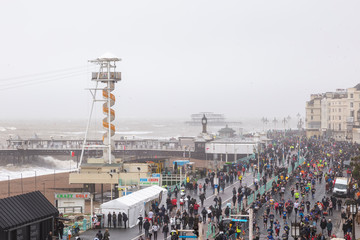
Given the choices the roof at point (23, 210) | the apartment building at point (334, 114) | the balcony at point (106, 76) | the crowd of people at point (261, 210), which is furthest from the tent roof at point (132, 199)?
the apartment building at point (334, 114)

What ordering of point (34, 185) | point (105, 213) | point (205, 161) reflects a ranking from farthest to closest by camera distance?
point (205, 161) < point (34, 185) < point (105, 213)

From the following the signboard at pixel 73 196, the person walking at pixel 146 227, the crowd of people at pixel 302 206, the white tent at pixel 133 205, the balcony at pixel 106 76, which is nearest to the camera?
the person walking at pixel 146 227

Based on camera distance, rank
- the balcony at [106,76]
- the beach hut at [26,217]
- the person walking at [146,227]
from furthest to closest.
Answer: the balcony at [106,76] < the person walking at [146,227] < the beach hut at [26,217]

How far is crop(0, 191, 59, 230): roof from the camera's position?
18031 millimetres

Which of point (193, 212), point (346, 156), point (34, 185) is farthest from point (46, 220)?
point (346, 156)

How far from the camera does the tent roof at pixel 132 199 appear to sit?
2550 cm

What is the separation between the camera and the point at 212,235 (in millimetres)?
23750

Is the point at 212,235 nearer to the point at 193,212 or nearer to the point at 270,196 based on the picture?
the point at 193,212

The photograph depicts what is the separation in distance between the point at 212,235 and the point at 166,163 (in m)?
28.9

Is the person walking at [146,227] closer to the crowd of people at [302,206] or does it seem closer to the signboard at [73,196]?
the crowd of people at [302,206]

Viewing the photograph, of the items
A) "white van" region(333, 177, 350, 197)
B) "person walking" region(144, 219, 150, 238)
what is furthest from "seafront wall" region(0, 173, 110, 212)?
"white van" region(333, 177, 350, 197)

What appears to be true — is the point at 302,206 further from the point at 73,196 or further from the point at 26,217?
the point at 26,217

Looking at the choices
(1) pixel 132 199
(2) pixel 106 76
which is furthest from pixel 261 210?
(2) pixel 106 76

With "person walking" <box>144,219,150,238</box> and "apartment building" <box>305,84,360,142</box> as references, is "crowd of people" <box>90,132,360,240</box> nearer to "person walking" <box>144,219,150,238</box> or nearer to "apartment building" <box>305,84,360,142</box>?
"person walking" <box>144,219,150,238</box>
